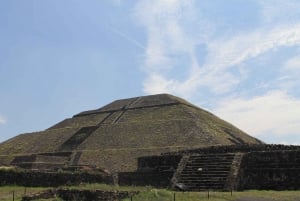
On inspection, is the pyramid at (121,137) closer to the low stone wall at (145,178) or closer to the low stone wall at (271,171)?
the low stone wall at (145,178)

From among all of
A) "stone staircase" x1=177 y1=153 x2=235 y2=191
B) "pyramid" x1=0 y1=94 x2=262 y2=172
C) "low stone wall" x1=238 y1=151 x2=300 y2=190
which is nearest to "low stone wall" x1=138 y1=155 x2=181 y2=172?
"stone staircase" x1=177 y1=153 x2=235 y2=191

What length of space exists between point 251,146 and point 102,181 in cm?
952

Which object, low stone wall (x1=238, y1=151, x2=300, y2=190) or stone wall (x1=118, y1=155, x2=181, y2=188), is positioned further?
stone wall (x1=118, y1=155, x2=181, y2=188)

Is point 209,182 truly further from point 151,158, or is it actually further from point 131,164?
point 131,164

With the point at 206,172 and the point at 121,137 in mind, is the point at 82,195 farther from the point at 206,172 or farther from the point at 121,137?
the point at 121,137

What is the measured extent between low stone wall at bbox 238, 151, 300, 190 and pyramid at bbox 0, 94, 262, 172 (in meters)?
14.2

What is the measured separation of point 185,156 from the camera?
2581 centimetres

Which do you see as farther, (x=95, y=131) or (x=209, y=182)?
(x=95, y=131)

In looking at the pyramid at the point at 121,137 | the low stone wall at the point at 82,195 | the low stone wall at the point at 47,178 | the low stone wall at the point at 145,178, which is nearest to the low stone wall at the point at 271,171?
the low stone wall at the point at 145,178

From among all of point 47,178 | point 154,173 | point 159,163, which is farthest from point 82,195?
point 159,163

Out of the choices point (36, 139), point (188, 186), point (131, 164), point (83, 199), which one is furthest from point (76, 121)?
point (83, 199)

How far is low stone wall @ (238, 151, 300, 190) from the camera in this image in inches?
859

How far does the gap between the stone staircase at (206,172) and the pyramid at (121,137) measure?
1184cm

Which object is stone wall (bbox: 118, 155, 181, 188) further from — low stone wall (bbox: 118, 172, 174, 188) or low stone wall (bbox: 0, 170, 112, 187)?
low stone wall (bbox: 0, 170, 112, 187)
